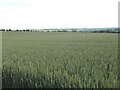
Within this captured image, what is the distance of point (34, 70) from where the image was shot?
5.88 m

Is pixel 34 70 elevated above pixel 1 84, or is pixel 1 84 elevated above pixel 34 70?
pixel 34 70

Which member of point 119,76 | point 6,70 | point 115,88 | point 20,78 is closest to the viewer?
point 115,88

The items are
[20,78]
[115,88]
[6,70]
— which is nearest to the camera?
[115,88]

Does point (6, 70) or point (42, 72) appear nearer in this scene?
point (42, 72)

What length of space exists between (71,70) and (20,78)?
1.53 meters

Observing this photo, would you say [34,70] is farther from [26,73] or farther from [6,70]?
[6,70]

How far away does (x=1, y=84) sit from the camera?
227 inches

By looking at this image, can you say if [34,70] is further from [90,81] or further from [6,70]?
[90,81]

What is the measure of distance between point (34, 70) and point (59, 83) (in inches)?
56.8

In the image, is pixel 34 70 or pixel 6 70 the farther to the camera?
pixel 6 70

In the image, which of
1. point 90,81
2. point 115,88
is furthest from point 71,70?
point 115,88

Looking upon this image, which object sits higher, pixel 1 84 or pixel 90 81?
pixel 90 81

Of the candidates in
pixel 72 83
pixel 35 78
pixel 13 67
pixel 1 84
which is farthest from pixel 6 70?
pixel 72 83

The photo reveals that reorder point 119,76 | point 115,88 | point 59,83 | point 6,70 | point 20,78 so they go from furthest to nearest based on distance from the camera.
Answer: point 6,70, point 20,78, point 119,76, point 59,83, point 115,88
